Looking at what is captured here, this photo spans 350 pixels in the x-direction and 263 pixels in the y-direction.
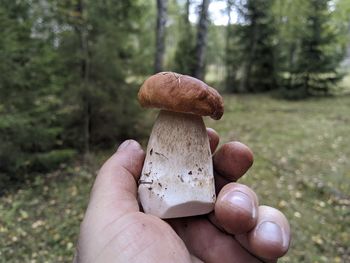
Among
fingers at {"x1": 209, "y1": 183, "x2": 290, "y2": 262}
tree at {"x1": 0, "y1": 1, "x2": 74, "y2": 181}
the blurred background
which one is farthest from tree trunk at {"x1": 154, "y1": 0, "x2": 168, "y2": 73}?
fingers at {"x1": 209, "y1": 183, "x2": 290, "y2": 262}

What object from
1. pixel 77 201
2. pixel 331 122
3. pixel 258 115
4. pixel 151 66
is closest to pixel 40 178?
pixel 77 201

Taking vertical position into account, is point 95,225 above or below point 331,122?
above

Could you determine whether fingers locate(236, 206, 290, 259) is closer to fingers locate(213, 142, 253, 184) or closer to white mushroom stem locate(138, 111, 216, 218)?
white mushroom stem locate(138, 111, 216, 218)

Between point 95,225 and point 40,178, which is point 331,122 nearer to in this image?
point 40,178

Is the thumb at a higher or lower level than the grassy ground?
higher

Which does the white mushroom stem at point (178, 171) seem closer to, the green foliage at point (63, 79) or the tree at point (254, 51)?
the green foliage at point (63, 79)

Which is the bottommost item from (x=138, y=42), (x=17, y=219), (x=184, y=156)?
(x=17, y=219)
